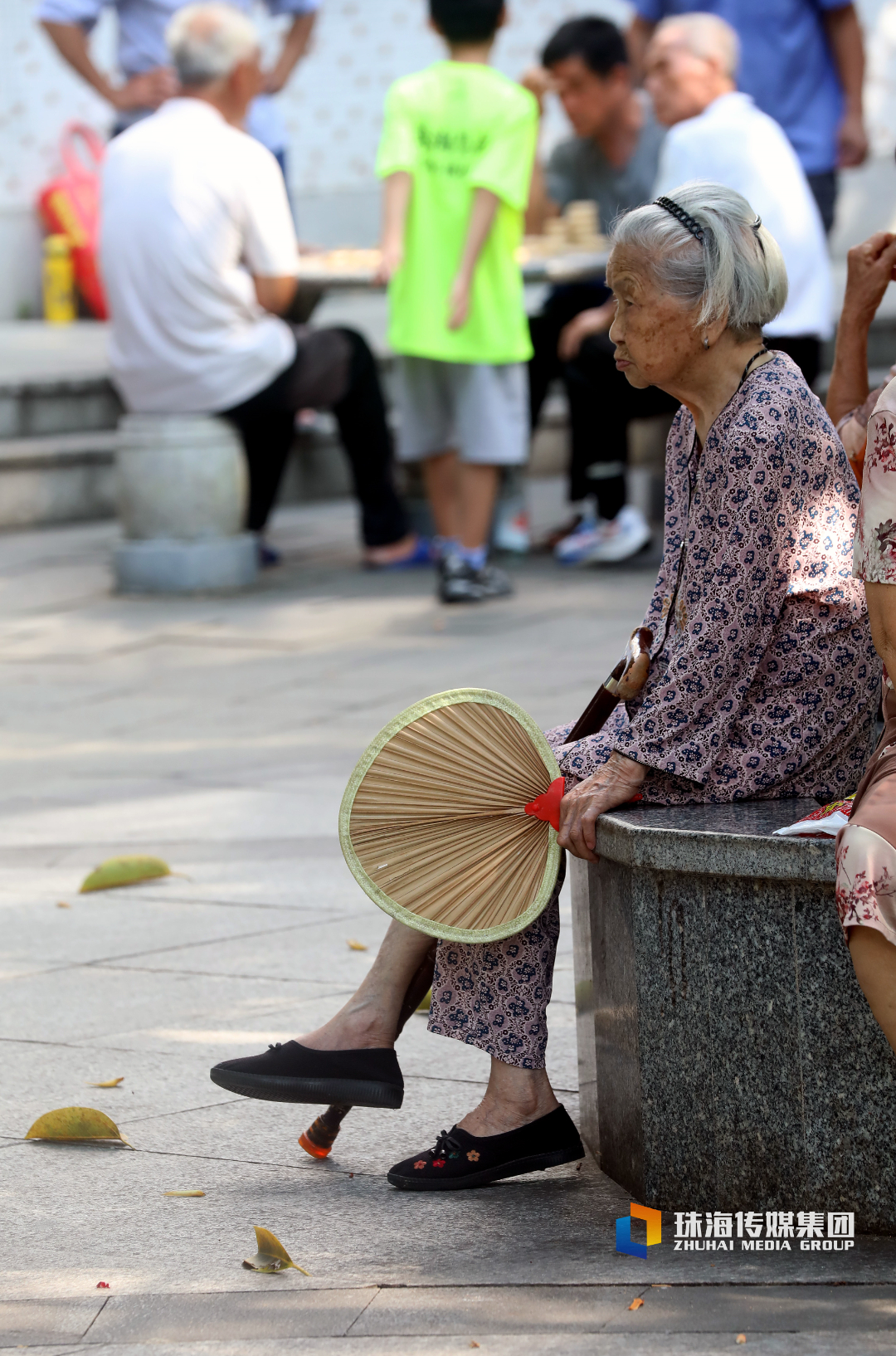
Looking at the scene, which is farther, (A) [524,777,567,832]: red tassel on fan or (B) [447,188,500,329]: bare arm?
(B) [447,188,500,329]: bare arm

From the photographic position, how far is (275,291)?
26.9 ft

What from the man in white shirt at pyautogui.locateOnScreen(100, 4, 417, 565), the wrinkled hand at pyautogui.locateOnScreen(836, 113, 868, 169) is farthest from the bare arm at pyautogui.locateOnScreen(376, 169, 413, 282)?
the wrinkled hand at pyautogui.locateOnScreen(836, 113, 868, 169)

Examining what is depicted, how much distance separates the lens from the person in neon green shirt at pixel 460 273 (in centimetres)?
761

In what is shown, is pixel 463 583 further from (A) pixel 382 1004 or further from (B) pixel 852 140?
(A) pixel 382 1004

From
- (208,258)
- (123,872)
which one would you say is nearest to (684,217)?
(123,872)

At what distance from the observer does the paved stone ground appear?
8.23ft

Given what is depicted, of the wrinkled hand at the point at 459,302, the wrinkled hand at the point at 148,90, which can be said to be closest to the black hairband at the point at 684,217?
the wrinkled hand at the point at 459,302

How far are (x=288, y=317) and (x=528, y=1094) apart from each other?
259 inches

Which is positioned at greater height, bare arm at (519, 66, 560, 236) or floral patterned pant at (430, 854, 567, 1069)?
bare arm at (519, 66, 560, 236)

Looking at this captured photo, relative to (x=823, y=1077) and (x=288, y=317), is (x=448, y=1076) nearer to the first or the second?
(x=823, y=1077)

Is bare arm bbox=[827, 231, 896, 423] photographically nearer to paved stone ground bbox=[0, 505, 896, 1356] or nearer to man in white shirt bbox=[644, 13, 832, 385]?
paved stone ground bbox=[0, 505, 896, 1356]

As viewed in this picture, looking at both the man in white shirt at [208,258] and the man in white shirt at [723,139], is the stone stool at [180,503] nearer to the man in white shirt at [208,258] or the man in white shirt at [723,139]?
the man in white shirt at [208,258]

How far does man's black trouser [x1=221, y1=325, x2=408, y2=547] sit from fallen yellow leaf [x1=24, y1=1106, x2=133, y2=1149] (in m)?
5.45

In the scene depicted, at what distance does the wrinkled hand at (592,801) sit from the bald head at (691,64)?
5035mm
